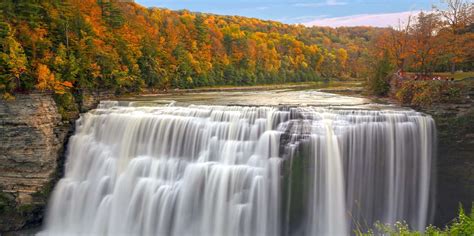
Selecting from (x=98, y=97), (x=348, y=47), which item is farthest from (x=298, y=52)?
(x=98, y=97)

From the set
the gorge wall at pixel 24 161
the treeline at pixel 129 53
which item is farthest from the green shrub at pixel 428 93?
the gorge wall at pixel 24 161

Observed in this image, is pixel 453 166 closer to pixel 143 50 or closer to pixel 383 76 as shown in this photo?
pixel 383 76

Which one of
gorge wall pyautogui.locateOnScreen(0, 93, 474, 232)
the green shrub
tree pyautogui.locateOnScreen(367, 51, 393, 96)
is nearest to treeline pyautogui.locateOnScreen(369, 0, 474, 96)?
tree pyautogui.locateOnScreen(367, 51, 393, 96)

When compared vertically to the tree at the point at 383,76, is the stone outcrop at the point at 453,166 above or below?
below

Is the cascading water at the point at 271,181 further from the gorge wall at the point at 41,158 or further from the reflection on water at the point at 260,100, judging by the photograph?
the reflection on water at the point at 260,100

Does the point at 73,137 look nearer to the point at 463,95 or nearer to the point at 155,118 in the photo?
the point at 155,118
